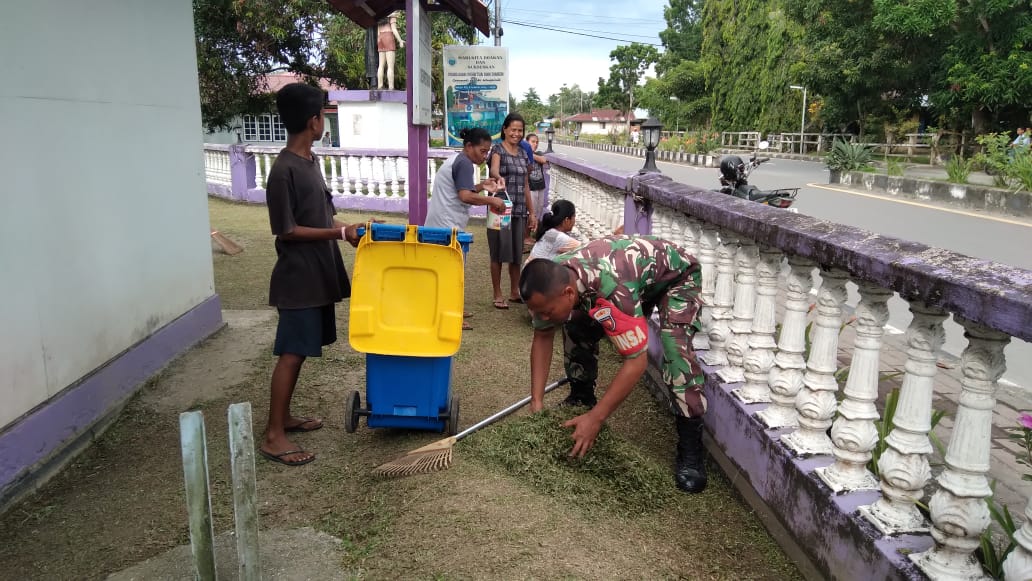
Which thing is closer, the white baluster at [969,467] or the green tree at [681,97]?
the white baluster at [969,467]

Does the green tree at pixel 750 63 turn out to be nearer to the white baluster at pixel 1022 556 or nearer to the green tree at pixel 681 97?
the green tree at pixel 681 97

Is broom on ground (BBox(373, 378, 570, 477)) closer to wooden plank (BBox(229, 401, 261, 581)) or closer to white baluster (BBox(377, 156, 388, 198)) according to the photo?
wooden plank (BBox(229, 401, 261, 581))

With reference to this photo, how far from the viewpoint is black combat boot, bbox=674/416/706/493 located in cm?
295

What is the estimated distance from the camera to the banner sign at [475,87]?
26.2 ft

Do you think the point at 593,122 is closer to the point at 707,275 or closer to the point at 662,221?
the point at 662,221

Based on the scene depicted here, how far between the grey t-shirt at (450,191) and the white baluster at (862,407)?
11.3 ft

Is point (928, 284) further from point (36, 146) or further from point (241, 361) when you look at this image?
point (241, 361)

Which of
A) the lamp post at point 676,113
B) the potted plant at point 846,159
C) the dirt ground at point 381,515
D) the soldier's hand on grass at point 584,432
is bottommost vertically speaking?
the dirt ground at point 381,515

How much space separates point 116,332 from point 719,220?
328cm

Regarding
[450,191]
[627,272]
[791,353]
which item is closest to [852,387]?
[791,353]

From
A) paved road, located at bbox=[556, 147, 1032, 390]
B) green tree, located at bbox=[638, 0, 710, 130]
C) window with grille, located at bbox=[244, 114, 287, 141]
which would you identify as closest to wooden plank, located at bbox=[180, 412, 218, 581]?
paved road, located at bbox=[556, 147, 1032, 390]

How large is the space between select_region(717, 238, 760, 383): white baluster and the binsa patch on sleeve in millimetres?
663

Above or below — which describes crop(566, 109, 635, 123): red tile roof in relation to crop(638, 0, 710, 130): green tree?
above

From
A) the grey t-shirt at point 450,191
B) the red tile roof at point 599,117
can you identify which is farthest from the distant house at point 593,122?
the grey t-shirt at point 450,191
